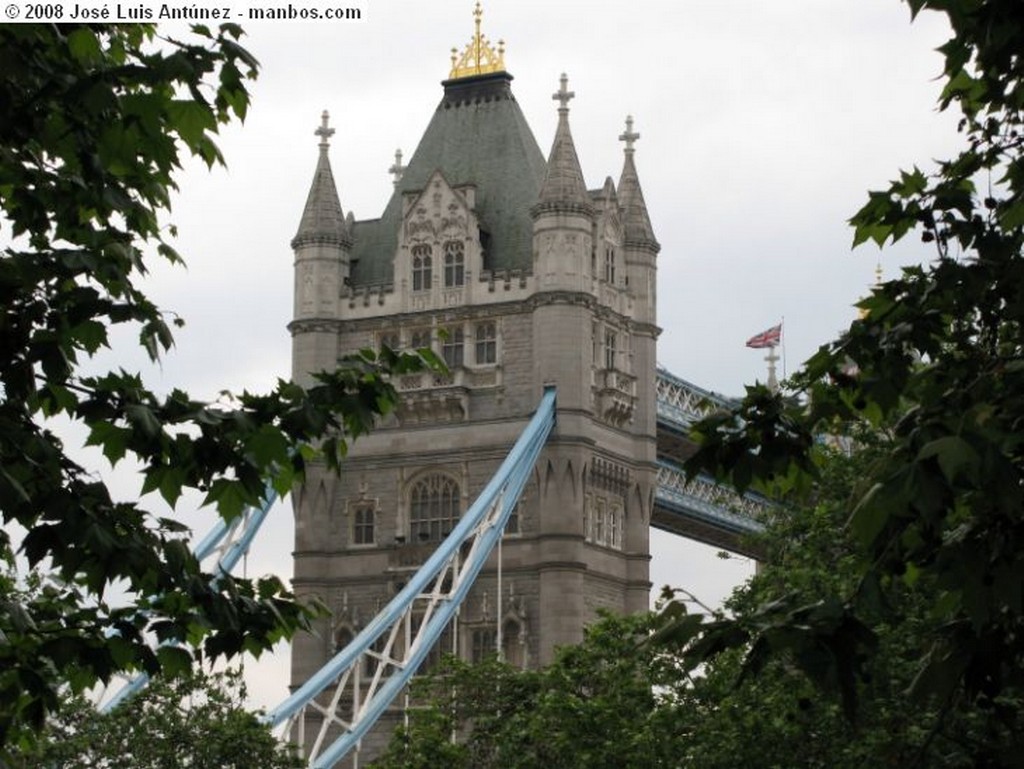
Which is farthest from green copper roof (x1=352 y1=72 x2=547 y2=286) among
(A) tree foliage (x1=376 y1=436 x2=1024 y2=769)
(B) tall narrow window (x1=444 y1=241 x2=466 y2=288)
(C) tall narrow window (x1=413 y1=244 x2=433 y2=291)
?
(A) tree foliage (x1=376 y1=436 x2=1024 y2=769)

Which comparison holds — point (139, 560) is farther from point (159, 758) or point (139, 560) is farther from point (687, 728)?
point (159, 758)

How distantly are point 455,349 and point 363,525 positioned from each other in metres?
6.73

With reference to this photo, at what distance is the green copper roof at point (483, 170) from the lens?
79438 mm

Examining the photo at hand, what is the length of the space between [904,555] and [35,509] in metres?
4.26

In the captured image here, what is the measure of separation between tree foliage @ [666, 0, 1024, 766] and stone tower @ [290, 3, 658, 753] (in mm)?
61618

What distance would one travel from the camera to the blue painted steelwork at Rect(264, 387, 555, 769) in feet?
222

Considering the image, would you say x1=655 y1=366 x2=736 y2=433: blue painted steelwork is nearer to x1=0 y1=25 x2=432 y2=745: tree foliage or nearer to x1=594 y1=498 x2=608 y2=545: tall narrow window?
x1=594 y1=498 x2=608 y2=545: tall narrow window

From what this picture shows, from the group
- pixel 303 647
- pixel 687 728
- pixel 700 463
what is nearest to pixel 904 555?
pixel 700 463

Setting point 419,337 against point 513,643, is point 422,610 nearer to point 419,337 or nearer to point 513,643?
point 513,643

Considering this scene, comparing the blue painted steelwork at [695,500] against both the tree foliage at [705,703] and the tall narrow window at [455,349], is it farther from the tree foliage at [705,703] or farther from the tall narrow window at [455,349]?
the tree foliage at [705,703]

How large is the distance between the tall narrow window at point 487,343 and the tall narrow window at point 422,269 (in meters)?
2.94

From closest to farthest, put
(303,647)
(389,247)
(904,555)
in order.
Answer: (904,555) < (303,647) < (389,247)

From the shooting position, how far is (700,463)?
32.8 ft

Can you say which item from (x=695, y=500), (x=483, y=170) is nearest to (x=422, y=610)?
(x=483, y=170)
